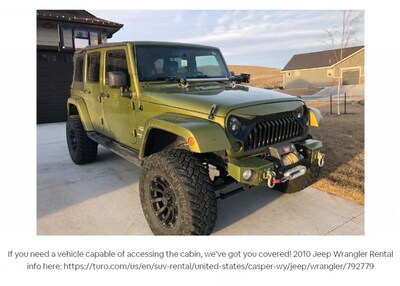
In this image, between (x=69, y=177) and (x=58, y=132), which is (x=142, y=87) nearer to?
(x=69, y=177)

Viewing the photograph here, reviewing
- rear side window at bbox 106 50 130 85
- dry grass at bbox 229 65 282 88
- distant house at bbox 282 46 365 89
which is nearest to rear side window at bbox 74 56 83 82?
rear side window at bbox 106 50 130 85

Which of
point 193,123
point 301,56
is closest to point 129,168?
point 193,123

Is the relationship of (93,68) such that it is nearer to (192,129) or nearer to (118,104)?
(118,104)

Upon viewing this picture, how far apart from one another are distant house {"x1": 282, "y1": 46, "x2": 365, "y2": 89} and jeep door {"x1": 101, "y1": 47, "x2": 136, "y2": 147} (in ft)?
101

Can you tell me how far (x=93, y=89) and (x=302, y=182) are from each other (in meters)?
3.41

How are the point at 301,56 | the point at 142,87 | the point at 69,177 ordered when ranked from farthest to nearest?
the point at 301,56
the point at 69,177
the point at 142,87

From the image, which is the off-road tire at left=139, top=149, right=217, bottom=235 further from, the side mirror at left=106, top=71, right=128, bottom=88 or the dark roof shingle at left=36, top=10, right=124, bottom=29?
the dark roof shingle at left=36, top=10, right=124, bottom=29

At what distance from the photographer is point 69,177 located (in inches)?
193

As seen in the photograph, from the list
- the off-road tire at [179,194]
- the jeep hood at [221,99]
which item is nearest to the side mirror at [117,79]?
the jeep hood at [221,99]

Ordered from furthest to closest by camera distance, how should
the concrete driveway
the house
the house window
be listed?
the house window
the house
the concrete driveway

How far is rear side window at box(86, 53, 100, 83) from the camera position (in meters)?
4.66

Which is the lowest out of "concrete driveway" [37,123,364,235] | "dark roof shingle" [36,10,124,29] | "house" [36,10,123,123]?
"concrete driveway" [37,123,364,235]

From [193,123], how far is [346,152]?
413 cm

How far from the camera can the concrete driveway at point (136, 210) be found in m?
3.28
